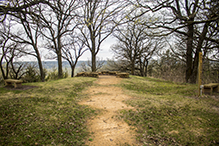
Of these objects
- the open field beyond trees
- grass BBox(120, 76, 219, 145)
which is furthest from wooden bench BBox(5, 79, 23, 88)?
grass BBox(120, 76, 219, 145)

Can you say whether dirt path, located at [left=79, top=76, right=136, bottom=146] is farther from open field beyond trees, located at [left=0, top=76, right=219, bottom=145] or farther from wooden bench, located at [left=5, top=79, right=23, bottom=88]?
wooden bench, located at [left=5, top=79, right=23, bottom=88]

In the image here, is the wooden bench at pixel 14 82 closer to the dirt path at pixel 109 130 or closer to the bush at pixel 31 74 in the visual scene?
the dirt path at pixel 109 130

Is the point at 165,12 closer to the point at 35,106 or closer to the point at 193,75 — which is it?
the point at 193,75

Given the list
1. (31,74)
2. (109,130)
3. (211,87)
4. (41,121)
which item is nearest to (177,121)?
(109,130)

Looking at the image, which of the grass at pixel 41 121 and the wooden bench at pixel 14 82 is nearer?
the grass at pixel 41 121

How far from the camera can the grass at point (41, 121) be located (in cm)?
371

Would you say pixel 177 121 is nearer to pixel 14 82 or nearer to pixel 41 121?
pixel 41 121

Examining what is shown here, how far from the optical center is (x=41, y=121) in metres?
4.59

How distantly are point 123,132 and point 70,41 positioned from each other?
17.9m

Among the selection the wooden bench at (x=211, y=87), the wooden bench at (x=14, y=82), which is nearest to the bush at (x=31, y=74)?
the wooden bench at (x=14, y=82)

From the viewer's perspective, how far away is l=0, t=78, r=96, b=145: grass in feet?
12.2

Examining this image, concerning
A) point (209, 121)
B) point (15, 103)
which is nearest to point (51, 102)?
point (15, 103)

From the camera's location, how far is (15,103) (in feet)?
18.8

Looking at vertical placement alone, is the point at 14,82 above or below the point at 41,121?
above
